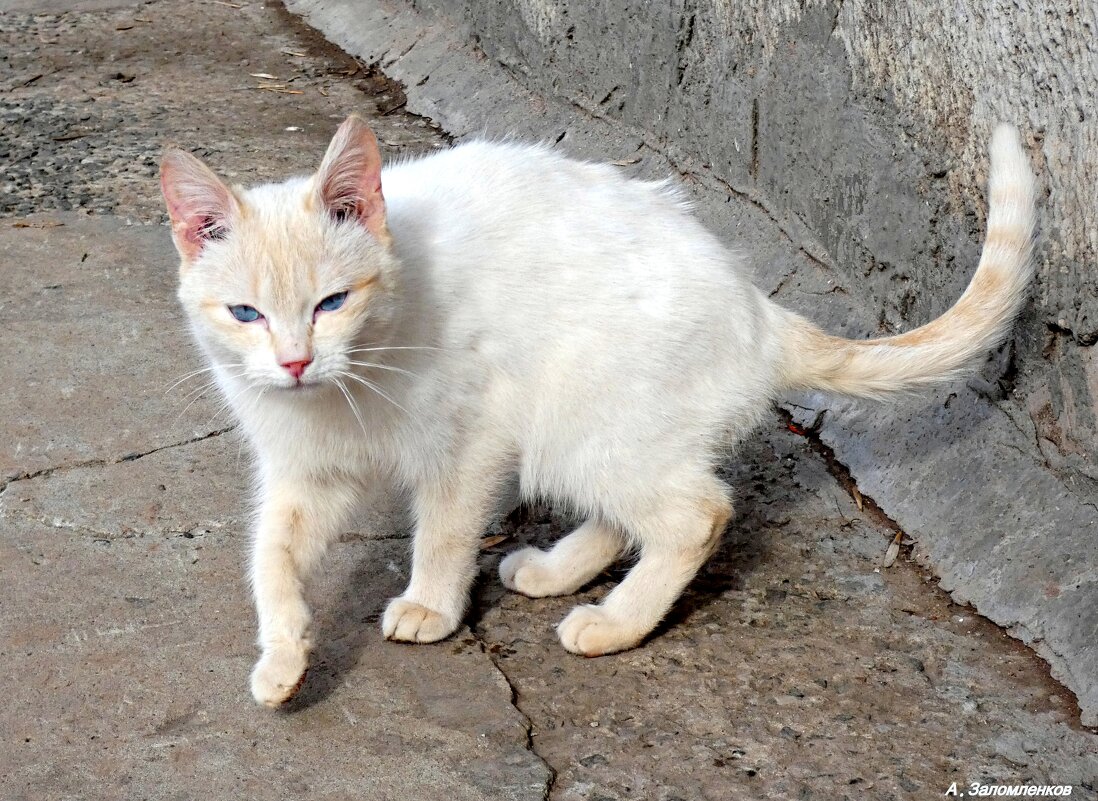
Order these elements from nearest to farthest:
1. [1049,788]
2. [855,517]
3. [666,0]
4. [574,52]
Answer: [1049,788] < [855,517] < [666,0] < [574,52]

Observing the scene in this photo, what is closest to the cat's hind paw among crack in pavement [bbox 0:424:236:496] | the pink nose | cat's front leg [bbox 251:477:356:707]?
cat's front leg [bbox 251:477:356:707]

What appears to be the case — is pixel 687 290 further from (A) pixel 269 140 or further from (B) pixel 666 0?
(A) pixel 269 140

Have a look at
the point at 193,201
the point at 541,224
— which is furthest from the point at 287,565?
the point at 541,224

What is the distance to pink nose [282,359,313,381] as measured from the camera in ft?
7.42

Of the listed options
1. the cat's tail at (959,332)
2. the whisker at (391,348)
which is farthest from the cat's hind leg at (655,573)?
the whisker at (391,348)

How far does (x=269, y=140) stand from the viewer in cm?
525

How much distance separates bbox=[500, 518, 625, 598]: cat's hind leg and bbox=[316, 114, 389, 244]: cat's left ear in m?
0.88

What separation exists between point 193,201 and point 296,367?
387 millimetres

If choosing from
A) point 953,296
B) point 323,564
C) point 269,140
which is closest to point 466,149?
point 323,564

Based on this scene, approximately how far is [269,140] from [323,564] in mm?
2829

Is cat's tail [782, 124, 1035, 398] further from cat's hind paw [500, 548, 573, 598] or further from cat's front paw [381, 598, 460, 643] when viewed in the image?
cat's front paw [381, 598, 460, 643]

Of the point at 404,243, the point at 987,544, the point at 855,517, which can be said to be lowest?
the point at 855,517

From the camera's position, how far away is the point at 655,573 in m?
2.70

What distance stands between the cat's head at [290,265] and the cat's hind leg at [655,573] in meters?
0.72
